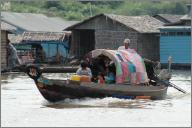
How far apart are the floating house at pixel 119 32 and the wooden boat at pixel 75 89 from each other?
14423mm

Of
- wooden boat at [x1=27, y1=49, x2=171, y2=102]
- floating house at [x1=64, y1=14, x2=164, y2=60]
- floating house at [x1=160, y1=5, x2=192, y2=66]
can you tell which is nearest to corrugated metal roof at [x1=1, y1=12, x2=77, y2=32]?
floating house at [x1=64, y1=14, x2=164, y2=60]

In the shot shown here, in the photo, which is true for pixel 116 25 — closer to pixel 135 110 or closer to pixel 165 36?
pixel 165 36

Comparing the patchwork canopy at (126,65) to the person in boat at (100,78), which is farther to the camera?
the patchwork canopy at (126,65)

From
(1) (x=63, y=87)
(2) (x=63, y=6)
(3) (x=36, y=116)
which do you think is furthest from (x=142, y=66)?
(2) (x=63, y=6)

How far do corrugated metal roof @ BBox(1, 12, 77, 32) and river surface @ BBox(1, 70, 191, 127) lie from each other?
2431 cm

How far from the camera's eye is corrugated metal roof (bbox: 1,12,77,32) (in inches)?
1630

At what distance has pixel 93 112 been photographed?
43.1 ft

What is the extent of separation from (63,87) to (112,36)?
16779 mm

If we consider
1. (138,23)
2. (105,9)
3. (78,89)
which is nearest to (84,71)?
(78,89)

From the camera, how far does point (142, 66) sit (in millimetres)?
15930

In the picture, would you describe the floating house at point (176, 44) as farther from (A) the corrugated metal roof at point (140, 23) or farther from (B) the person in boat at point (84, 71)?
(B) the person in boat at point (84, 71)

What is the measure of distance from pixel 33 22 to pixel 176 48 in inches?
611

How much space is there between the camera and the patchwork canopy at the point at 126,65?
15.3 m

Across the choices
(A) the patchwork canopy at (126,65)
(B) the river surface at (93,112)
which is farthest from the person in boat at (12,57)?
(A) the patchwork canopy at (126,65)
